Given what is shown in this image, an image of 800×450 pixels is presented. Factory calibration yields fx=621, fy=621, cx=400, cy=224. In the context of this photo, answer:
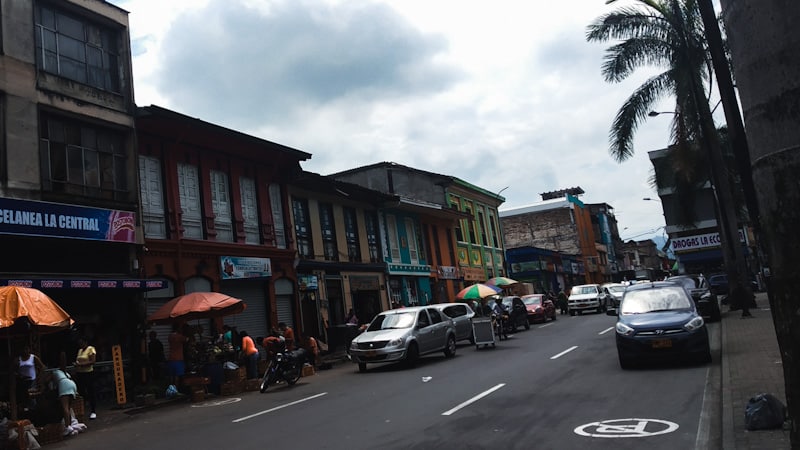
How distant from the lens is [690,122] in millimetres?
23812

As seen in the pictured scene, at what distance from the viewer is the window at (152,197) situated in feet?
62.1

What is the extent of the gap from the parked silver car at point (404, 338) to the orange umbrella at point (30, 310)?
25.7 feet

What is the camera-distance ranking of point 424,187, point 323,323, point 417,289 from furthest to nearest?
point 424,187
point 417,289
point 323,323

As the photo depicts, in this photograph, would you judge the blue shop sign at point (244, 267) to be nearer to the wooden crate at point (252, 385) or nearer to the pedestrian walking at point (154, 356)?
the pedestrian walking at point (154, 356)

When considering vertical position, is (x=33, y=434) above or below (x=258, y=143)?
below

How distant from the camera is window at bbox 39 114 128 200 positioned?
16.6 m

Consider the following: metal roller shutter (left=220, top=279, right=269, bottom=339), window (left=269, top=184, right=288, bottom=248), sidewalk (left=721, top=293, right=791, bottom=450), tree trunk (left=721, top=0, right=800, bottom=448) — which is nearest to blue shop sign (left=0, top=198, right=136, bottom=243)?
metal roller shutter (left=220, top=279, right=269, bottom=339)

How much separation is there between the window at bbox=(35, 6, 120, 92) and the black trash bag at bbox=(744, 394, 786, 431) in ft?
58.9

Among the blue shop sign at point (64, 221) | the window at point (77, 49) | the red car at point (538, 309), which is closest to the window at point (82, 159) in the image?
the blue shop sign at point (64, 221)

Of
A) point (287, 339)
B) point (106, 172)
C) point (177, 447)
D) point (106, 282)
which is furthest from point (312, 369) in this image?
point (177, 447)

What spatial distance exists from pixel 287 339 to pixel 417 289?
54.5 ft

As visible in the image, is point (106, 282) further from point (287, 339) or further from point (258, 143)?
point (258, 143)

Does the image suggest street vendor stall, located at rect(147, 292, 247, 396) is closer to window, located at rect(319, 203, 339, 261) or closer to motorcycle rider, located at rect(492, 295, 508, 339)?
window, located at rect(319, 203, 339, 261)

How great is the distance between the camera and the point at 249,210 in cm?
2325
